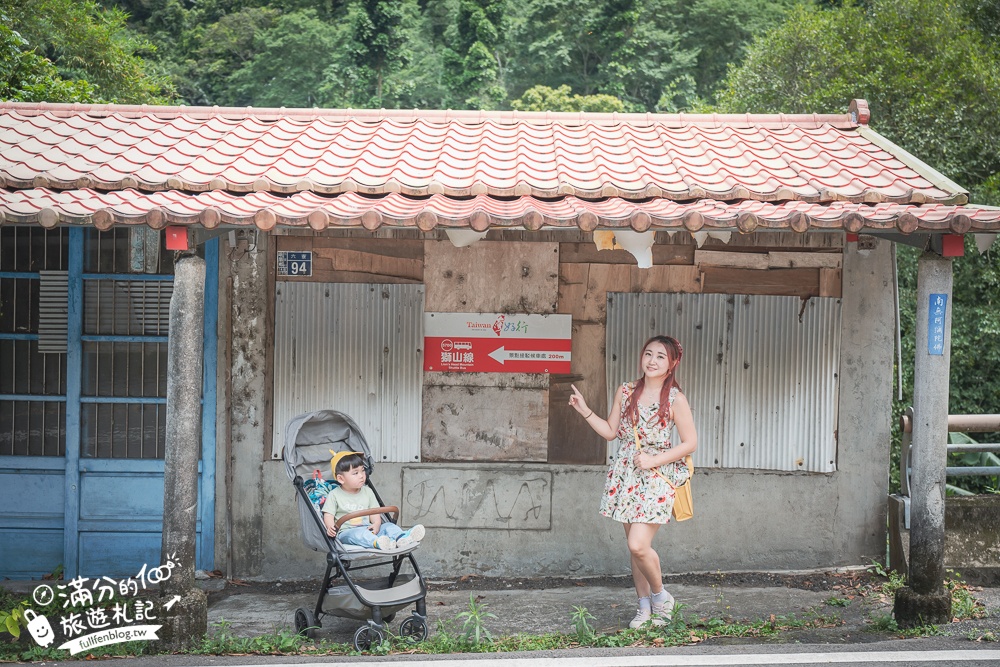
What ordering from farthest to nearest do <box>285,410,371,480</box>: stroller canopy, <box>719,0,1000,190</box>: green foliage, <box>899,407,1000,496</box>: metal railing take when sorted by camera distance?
1. <box>719,0,1000,190</box>: green foliage
2. <box>899,407,1000,496</box>: metal railing
3. <box>285,410,371,480</box>: stroller canopy

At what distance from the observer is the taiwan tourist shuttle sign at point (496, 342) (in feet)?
23.0

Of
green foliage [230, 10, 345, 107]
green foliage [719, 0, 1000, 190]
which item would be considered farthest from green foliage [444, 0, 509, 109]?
green foliage [719, 0, 1000, 190]

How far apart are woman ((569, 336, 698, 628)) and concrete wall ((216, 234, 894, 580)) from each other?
1.26 metres

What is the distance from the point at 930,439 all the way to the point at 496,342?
321 centimetres

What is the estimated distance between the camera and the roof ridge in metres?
7.88

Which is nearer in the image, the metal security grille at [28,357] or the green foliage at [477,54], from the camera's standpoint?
the metal security grille at [28,357]

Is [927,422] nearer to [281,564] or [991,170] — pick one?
[281,564]

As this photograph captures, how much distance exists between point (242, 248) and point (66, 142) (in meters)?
1.68

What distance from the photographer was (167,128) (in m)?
7.55

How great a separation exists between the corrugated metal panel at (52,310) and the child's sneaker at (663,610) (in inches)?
198

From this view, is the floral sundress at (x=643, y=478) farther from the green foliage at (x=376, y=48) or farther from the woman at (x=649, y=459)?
the green foliage at (x=376, y=48)

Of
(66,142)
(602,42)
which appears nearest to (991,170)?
(66,142)

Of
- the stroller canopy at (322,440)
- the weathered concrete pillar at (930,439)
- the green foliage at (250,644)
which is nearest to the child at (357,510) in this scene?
the stroller canopy at (322,440)

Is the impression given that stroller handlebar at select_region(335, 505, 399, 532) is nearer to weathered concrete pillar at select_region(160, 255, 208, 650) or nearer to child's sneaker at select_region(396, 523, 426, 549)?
child's sneaker at select_region(396, 523, 426, 549)
